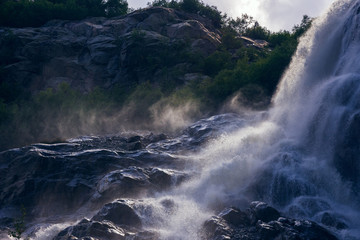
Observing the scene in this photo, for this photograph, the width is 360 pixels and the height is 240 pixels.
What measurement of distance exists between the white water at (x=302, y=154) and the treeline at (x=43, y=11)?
1590 inches

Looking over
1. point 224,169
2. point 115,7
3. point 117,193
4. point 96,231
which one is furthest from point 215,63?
point 96,231

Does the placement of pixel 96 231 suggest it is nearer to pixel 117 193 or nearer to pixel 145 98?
pixel 117 193

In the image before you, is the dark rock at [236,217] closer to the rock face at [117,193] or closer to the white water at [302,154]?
the rock face at [117,193]

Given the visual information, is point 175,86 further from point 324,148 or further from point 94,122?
point 324,148

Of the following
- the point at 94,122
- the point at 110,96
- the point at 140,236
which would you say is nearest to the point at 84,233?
the point at 140,236

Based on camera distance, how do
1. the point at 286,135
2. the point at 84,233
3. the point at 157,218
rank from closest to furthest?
1. the point at 84,233
2. the point at 157,218
3. the point at 286,135

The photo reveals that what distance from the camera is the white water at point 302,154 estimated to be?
20750mm

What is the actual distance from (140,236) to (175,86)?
98.8 ft

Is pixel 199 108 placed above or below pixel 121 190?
above

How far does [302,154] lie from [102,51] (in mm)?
36093

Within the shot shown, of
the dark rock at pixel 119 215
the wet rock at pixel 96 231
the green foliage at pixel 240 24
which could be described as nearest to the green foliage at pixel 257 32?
the green foliage at pixel 240 24

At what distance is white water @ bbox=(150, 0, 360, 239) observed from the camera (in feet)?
68.1

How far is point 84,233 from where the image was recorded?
18828mm

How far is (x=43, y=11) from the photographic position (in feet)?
207
